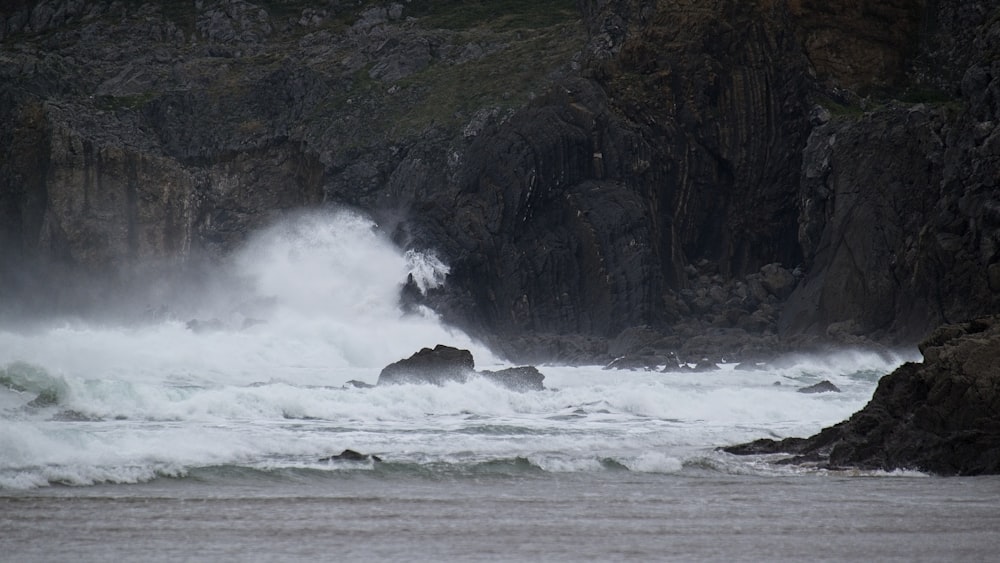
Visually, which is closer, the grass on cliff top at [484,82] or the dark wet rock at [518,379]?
the dark wet rock at [518,379]

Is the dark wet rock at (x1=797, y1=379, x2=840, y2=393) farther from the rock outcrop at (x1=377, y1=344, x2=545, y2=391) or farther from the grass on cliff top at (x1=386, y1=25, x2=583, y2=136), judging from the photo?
the grass on cliff top at (x1=386, y1=25, x2=583, y2=136)

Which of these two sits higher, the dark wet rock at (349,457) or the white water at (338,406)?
the white water at (338,406)

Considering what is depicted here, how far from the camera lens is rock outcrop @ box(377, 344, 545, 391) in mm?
34834

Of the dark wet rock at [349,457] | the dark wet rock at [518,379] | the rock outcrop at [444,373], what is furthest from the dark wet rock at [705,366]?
the dark wet rock at [349,457]

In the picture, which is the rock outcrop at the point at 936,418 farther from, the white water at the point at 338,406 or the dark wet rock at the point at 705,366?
the dark wet rock at the point at 705,366

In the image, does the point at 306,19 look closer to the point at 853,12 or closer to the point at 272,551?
the point at 853,12

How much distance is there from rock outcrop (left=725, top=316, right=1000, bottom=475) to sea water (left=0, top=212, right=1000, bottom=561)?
67 cm

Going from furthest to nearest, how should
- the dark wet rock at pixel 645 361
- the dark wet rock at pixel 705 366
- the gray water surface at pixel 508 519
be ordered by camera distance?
1. the dark wet rock at pixel 645 361
2. the dark wet rock at pixel 705 366
3. the gray water surface at pixel 508 519

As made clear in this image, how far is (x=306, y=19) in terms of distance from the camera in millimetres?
118312

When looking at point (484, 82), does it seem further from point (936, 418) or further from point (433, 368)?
point (936, 418)

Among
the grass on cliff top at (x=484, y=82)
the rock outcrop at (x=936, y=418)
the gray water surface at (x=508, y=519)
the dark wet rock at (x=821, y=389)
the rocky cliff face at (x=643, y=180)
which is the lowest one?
the gray water surface at (x=508, y=519)

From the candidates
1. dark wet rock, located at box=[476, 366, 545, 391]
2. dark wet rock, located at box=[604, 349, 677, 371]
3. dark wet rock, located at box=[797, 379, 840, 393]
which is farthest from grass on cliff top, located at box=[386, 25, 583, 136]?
dark wet rock, located at box=[797, 379, 840, 393]

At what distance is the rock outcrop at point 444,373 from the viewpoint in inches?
1371

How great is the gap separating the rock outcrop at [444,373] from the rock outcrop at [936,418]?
1334cm
